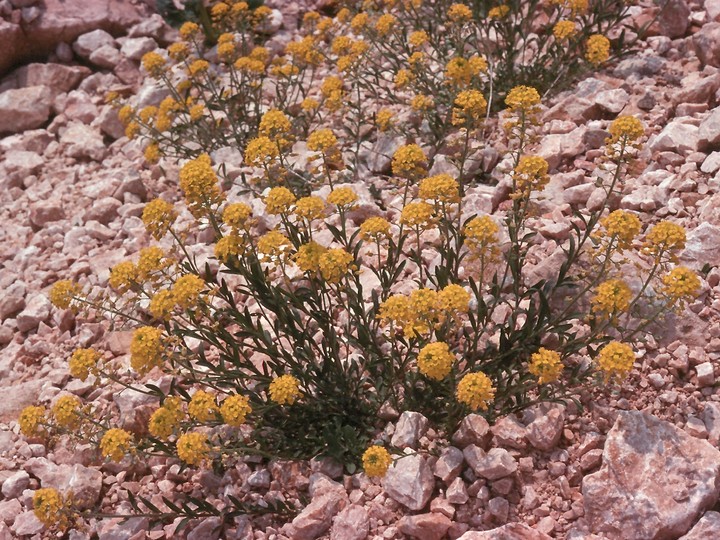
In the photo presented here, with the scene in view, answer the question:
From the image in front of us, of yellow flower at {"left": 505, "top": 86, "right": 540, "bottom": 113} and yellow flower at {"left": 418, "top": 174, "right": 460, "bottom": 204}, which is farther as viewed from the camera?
yellow flower at {"left": 505, "top": 86, "right": 540, "bottom": 113}

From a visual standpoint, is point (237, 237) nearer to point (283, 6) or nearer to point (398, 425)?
point (398, 425)

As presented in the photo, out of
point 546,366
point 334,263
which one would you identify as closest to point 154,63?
point 334,263

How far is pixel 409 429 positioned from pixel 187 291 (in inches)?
53.2

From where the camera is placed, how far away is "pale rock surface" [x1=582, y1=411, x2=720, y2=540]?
311 cm

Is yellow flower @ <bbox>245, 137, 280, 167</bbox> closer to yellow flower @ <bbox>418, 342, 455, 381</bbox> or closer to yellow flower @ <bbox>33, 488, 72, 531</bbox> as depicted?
yellow flower @ <bbox>418, 342, 455, 381</bbox>

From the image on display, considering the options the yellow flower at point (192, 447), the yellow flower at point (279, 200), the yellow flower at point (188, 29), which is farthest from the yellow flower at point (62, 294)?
the yellow flower at point (188, 29)

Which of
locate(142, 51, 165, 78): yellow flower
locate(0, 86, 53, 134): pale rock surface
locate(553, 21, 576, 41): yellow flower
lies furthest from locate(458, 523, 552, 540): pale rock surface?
locate(0, 86, 53, 134): pale rock surface

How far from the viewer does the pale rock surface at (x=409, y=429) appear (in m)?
3.65

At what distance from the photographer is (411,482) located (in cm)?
344

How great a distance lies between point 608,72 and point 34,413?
16.5 ft

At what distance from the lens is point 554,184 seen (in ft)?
16.4

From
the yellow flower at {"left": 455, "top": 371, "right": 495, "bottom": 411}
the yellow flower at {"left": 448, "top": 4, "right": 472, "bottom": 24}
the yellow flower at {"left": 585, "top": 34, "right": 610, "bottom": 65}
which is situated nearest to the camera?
the yellow flower at {"left": 455, "top": 371, "right": 495, "bottom": 411}

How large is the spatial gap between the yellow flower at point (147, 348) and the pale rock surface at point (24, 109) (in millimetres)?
4799

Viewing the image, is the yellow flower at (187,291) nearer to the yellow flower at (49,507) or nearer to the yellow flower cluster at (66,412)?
the yellow flower cluster at (66,412)
